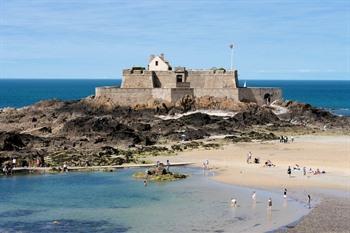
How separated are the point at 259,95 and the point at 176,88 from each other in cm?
855

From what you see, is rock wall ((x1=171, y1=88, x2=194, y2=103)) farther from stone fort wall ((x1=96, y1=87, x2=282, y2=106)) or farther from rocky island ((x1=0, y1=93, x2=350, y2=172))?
rocky island ((x1=0, y1=93, x2=350, y2=172))

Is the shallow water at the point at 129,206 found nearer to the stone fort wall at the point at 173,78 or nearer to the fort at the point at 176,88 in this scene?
the fort at the point at 176,88

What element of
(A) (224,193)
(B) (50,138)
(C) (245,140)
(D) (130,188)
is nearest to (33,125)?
(B) (50,138)

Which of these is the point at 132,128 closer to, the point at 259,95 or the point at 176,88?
the point at 176,88

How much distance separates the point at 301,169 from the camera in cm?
3712

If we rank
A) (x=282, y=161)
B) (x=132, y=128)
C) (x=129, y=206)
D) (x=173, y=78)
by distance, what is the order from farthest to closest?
(x=173, y=78)
(x=132, y=128)
(x=282, y=161)
(x=129, y=206)

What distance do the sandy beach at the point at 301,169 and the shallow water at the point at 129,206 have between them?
1090 millimetres

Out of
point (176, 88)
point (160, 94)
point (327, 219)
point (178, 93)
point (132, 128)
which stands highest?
point (176, 88)

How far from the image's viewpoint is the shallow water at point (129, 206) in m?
24.8

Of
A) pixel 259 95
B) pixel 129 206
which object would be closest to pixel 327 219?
pixel 129 206

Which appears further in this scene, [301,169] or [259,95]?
[259,95]

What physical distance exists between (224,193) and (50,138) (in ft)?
63.1

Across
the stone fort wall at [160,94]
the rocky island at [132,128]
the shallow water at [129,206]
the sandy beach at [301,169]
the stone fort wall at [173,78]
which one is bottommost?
the shallow water at [129,206]

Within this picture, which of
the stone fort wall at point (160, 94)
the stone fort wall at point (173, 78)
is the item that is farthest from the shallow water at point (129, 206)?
the stone fort wall at point (173, 78)
